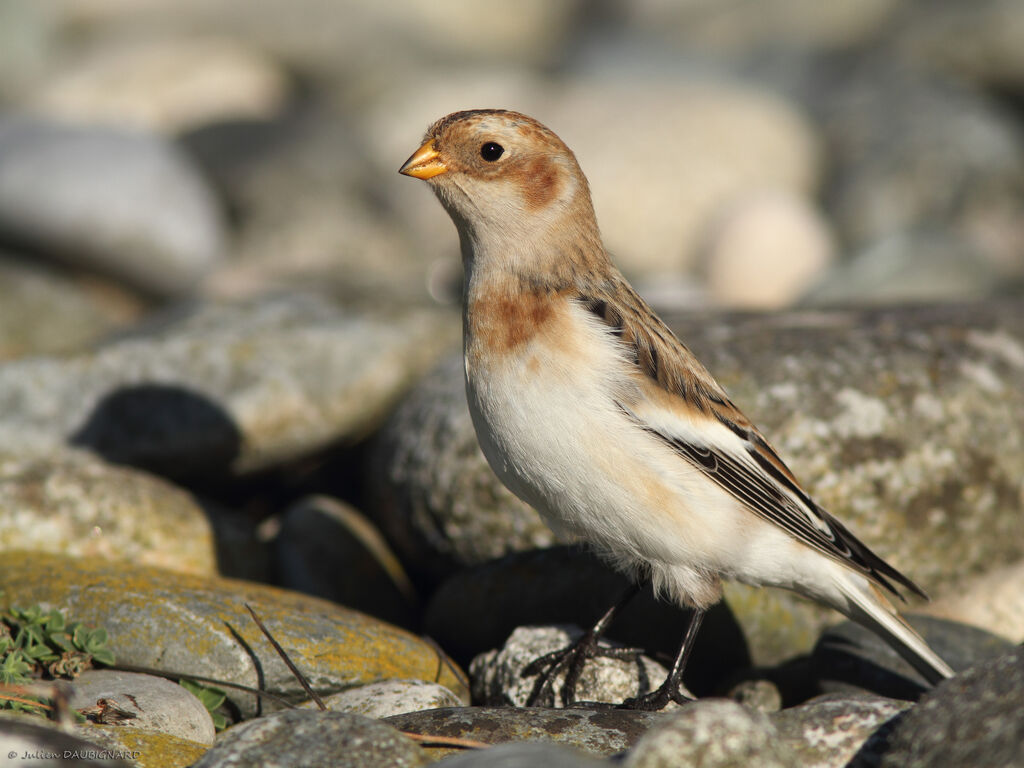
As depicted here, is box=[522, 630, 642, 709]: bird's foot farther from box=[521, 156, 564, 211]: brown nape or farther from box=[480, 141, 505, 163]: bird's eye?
box=[480, 141, 505, 163]: bird's eye

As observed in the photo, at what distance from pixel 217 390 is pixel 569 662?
8.01 feet

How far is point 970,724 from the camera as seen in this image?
8.39 feet

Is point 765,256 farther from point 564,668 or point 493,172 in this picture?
point 564,668

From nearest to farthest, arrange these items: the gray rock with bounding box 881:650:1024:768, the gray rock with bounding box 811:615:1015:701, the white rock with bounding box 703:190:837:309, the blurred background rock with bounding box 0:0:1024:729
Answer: the gray rock with bounding box 881:650:1024:768 < the gray rock with bounding box 811:615:1015:701 < the blurred background rock with bounding box 0:0:1024:729 < the white rock with bounding box 703:190:837:309

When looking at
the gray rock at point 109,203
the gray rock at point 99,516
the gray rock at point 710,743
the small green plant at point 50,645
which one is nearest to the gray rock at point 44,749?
the small green plant at point 50,645

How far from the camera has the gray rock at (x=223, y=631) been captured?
3.49m

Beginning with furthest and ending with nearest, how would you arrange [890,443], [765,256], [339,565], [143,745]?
1. [765,256]
2. [339,565]
3. [890,443]
4. [143,745]

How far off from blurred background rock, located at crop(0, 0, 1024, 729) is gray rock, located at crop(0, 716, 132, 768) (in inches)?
73.2

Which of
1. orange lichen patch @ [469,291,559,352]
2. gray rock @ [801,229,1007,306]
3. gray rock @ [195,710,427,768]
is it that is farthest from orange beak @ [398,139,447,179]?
gray rock @ [801,229,1007,306]

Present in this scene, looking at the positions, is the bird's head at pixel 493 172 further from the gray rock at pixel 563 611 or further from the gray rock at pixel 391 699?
the gray rock at pixel 391 699

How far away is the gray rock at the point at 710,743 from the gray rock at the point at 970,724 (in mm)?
352

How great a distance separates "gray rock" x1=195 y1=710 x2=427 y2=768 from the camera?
2611 millimetres

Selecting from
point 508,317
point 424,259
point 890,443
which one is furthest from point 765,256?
point 508,317

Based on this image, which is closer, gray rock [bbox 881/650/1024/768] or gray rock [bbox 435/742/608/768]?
gray rock [bbox 435/742/608/768]
